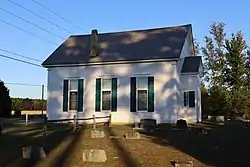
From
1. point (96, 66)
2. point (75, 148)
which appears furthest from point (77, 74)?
point (75, 148)

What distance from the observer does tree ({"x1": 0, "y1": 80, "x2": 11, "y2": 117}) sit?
143ft

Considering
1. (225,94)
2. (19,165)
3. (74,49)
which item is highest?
(74,49)

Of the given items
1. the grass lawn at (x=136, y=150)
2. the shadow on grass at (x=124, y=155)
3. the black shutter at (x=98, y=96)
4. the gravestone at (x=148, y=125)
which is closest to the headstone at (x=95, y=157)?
the grass lawn at (x=136, y=150)

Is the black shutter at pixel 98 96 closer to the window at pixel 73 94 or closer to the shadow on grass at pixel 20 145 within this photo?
the window at pixel 73 94

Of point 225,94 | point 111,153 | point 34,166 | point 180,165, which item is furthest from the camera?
point 225,94

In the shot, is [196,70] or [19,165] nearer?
[19,165]

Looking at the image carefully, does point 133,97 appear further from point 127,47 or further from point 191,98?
point 127,47

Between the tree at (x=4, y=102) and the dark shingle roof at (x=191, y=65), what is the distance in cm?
2222

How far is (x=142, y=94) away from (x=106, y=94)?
296 centimetres

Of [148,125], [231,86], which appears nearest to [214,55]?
[231,86]

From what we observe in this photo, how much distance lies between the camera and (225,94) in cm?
4178

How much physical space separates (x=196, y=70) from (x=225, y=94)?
12631 mm

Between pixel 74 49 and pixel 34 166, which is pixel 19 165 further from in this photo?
pixel 74 49

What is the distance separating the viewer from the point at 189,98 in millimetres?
30703
